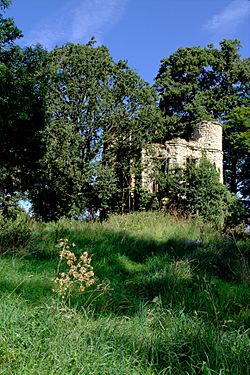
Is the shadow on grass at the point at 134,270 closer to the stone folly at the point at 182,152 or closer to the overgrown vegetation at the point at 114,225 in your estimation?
the overgrown vegetation at the point at 114,225

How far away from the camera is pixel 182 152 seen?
2073cm

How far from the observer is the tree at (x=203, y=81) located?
1080 inches

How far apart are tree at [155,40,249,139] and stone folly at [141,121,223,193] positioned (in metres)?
4.58

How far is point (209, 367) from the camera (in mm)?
2861

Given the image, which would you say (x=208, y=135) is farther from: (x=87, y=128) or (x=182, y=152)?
(x=87, y=128)

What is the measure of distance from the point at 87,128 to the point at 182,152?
5249 millimetres

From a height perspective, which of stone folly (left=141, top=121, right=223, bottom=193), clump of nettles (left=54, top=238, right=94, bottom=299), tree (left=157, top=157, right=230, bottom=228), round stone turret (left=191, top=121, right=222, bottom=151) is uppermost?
round stone turret (left=191, top=121, right=222, bottom=151)

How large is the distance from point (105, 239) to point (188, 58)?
22.7 m

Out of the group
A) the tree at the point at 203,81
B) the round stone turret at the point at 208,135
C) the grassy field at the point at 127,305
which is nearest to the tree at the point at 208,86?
the tree at the point at 203,81

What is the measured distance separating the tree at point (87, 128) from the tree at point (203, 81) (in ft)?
27.2

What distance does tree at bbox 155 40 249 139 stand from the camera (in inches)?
1080

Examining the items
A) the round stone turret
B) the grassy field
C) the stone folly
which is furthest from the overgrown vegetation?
the round stone turret

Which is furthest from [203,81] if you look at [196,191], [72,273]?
[72,273]

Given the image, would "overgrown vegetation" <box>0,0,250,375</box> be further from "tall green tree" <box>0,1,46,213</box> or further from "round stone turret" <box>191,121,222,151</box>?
"round stone turret" <box>191,121,222,151</box>
